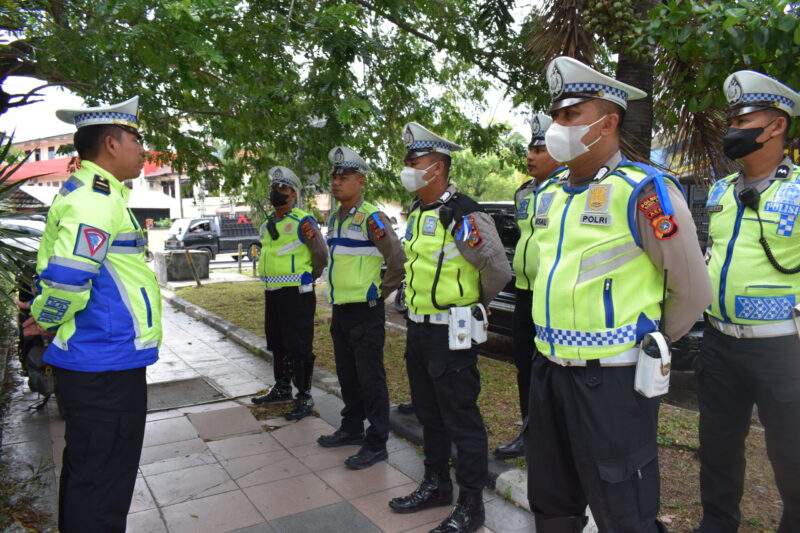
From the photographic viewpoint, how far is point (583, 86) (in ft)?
7.32

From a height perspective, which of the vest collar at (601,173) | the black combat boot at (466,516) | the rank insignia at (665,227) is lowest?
the black combat boot at (466,516)

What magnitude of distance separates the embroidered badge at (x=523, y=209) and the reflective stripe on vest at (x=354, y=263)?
110 centimetres

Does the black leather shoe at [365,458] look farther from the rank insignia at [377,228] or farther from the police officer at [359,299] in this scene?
the rank insignia at [377,228]

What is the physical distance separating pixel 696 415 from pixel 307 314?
11.3ft

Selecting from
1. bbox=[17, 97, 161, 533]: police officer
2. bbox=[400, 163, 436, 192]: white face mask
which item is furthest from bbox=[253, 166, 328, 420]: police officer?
bbox=[17, 97, 161, 533]: police officer

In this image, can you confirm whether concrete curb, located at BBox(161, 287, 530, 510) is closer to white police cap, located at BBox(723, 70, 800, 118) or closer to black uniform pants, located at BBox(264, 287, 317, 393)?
black uniform pants, located at BBox(264, 287, 317, 393)

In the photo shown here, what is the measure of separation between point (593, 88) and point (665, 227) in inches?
23.9

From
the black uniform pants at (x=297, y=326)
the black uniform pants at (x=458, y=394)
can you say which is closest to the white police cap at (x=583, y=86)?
the black uniform pants at (x=458, y=394)

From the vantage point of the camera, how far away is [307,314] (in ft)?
17.3

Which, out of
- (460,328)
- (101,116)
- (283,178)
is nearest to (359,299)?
(460,328)

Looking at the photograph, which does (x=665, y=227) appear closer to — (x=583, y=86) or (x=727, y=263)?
(x=583, y=86)

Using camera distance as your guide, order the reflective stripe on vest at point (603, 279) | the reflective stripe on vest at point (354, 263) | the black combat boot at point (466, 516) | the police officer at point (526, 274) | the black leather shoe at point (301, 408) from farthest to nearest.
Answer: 1. the black leather shoe at point (301, 408)
2. the reflective stripe on vest at point (354, 263)
3. the police officer at point (526, 274)
4. the black combat boot at point (466, 516)
5. the reflective stripe on vest at point (603, 279)

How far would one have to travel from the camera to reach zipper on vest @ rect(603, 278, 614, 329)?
83.4 inches

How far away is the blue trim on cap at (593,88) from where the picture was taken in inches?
87.4
